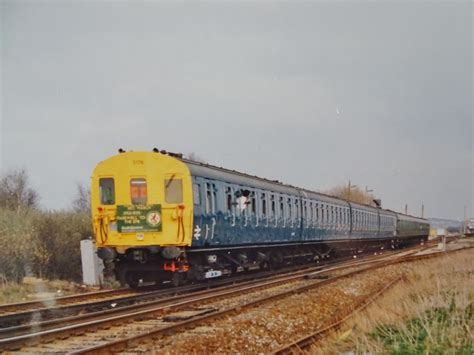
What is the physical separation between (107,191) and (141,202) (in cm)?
96

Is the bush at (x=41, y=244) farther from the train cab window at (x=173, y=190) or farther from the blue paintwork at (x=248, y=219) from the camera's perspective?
the train cab window at (x=173, y=190)

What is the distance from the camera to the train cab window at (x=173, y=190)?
50.0ft

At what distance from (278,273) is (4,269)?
351 inches

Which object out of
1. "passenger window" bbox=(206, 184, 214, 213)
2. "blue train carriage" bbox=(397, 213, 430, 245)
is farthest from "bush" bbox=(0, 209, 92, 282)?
"blue train carriage" bbox=(397, 213, 430, 245)

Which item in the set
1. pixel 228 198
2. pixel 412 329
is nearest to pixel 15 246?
pixel 228 198

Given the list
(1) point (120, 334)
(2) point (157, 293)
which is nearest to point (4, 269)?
(2) point (157, 293)

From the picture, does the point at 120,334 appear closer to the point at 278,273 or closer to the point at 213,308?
the point at 213,308

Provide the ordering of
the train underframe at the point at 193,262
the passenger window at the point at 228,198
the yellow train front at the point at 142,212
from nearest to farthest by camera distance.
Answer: the yellow train front at the point at 142,212
the train underframe at the point at 193,262
the passenger window at the point at 228,198

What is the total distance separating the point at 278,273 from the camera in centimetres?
2183

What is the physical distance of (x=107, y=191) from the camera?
51.3ft

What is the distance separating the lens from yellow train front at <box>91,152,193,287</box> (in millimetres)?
14977

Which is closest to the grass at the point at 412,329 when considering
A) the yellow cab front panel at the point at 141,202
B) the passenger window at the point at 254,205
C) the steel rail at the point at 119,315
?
the steel rail at the point at 119,315

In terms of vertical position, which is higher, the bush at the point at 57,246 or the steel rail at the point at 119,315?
the bush at the point at 57,246

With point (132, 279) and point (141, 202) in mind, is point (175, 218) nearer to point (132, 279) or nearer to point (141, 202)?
point (141, 202)
